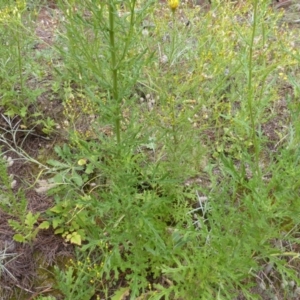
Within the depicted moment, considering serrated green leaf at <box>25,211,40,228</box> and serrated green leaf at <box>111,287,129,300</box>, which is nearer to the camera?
serrated green leaf at <box>111,287,129,300</box>

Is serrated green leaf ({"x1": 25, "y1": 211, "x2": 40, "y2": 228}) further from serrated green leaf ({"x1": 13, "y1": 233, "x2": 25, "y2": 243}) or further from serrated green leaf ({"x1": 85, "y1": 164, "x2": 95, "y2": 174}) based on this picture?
serrated green leaf ({"x1": 85, "y1": 164, "x2": 95, "y2": 174})

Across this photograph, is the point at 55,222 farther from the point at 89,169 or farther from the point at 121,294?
the point at 121,294

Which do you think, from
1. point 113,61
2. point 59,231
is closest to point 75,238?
point 59,231

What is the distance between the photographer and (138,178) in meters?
2.06

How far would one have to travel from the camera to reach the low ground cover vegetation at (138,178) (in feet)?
5.02

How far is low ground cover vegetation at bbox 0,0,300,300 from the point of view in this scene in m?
1.53

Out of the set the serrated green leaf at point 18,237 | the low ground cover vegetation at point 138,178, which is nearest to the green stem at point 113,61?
the low ground cover vegetation at point 138,178

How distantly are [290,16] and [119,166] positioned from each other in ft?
8.65

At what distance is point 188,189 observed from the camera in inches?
84.3

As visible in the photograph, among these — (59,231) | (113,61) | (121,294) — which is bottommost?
(121,294)

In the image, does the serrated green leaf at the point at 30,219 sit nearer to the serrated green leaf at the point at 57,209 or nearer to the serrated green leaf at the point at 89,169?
the serrated green leaf at the point at 57,209

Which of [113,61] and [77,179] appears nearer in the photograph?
[113,61]

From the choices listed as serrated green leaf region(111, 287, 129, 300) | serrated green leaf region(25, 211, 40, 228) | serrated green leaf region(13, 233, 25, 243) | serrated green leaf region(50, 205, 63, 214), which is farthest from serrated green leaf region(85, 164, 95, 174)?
serrated green leaf region(111, 287, 129, 300)

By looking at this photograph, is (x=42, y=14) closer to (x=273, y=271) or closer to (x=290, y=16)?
(x=290, y=16)
